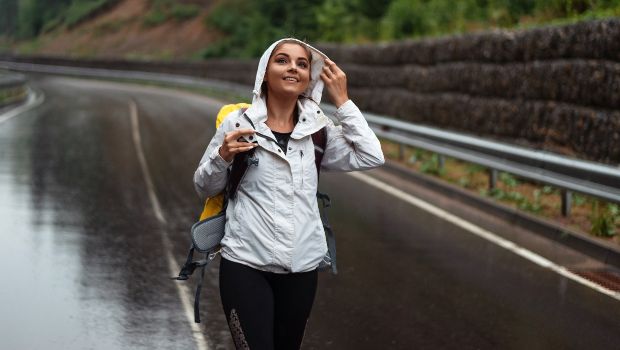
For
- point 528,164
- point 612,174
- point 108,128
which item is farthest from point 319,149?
point 108,128

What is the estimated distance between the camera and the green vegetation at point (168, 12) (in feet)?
253

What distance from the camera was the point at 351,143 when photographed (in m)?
4.47

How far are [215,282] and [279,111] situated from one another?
428cm

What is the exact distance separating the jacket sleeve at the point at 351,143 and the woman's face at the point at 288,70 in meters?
0.28

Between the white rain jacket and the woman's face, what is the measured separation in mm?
48

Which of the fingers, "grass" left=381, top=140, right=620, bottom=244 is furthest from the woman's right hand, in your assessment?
"grass" left=381, top=140, right=620, bottom=244

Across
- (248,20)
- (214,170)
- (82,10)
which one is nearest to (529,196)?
(214,170)

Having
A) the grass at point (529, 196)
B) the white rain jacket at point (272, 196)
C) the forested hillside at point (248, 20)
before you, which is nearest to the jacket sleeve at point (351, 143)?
the white rain jacket at point (272, 196)

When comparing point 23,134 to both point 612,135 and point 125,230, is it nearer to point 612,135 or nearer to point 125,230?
point 125,230

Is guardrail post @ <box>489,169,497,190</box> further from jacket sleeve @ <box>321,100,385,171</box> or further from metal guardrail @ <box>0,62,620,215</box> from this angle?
jacket sleeve @ <box>321,100,385,171</box>

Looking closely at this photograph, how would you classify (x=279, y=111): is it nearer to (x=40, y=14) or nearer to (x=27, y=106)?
(x=27, y=106)

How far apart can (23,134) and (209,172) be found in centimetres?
1809

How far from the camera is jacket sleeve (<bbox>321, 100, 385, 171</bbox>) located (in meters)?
4.37

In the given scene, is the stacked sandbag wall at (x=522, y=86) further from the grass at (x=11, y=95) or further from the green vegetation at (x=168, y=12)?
the green vegetation at (x=168, y=12)
